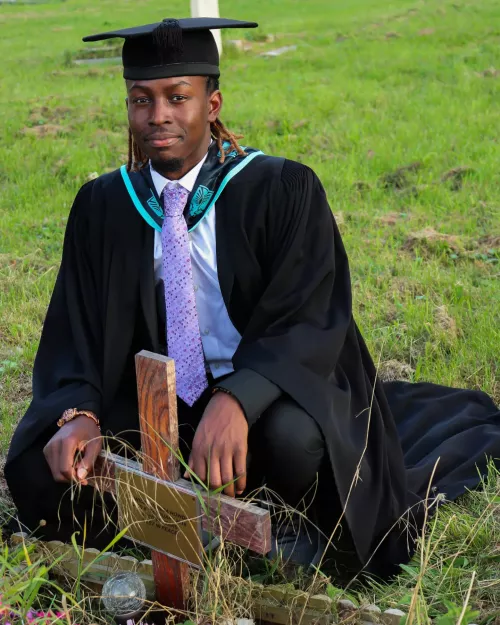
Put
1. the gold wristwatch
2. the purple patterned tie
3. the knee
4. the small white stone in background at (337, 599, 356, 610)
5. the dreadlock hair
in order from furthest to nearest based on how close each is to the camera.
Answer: the dreadlock hair, the purple patterned tie, the gold wristwatch, the knee, the small white stone in background at (337, 599, 356, 610)


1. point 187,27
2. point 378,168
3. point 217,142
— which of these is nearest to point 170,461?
point 217,142

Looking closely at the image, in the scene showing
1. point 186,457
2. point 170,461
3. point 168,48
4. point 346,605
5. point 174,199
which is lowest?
point 346,605

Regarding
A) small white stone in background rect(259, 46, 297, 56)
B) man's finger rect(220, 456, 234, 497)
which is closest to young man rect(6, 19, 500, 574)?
man's finger rect(220, 456, 234, 497)

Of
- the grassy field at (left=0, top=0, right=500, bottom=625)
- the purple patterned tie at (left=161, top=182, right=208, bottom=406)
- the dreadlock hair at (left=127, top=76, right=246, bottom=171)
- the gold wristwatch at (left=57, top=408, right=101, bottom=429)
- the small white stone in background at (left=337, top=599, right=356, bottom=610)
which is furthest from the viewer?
the grassy field at (left=0, top=0, right=500, bottom=625)

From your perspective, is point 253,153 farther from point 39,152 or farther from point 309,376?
point 39,152

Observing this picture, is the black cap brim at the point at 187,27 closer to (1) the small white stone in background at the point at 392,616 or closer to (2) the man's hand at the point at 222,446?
(2) the man's hand at the point at 222,446

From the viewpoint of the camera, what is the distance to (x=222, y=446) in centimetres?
250

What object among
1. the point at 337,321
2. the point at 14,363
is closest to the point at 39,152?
the point at 14,363

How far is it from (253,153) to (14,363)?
209 centimetres

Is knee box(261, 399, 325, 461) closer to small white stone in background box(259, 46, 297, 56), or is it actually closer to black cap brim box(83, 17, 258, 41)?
black cap brim box(83, 17, 258, 41)

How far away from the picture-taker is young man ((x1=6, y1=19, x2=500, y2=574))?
278 cm

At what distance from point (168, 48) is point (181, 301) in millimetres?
810

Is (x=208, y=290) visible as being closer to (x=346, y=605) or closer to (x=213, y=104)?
A: (x=213, y=104)

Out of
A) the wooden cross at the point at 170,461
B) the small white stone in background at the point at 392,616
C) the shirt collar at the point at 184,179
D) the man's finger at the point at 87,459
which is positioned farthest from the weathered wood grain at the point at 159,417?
the shirt collar at the point at 184,179
